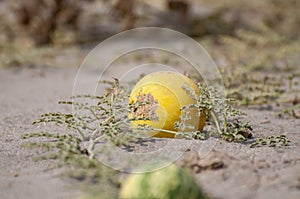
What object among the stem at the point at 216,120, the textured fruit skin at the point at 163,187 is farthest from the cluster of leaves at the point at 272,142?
the textured fruit skin at the point at 163,187

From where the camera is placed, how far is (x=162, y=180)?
7.60ft

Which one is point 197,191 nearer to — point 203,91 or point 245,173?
point 245,173

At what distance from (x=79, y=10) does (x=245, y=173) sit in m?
5.73

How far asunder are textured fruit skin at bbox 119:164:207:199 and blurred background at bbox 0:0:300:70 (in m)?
4.47

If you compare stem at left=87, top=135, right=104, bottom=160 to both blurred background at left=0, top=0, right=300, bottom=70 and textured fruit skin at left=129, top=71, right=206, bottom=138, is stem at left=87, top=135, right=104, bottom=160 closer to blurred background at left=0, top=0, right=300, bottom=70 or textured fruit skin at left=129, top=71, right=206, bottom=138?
textured fruit skin at left=129, top=71, right=206, bottom=138

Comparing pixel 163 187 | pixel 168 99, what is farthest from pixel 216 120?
pixel 163 187

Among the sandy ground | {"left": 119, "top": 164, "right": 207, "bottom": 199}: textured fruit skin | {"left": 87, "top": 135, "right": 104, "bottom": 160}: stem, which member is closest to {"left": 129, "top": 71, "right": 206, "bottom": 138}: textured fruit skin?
the sandy ground

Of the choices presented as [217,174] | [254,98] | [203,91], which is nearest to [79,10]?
[254,98]

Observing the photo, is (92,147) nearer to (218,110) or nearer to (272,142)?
(218,110)

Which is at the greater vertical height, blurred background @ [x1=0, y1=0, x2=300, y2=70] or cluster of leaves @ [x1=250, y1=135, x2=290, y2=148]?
blurred background @ [x1=0, y1=0, x2=300, y2=70]

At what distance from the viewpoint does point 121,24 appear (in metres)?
Result: 8.66

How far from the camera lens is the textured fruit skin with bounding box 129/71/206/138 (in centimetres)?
342

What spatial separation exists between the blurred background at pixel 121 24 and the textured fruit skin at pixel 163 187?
4473mm

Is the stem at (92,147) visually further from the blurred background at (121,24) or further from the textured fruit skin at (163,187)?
the blurred background at (121,24)
